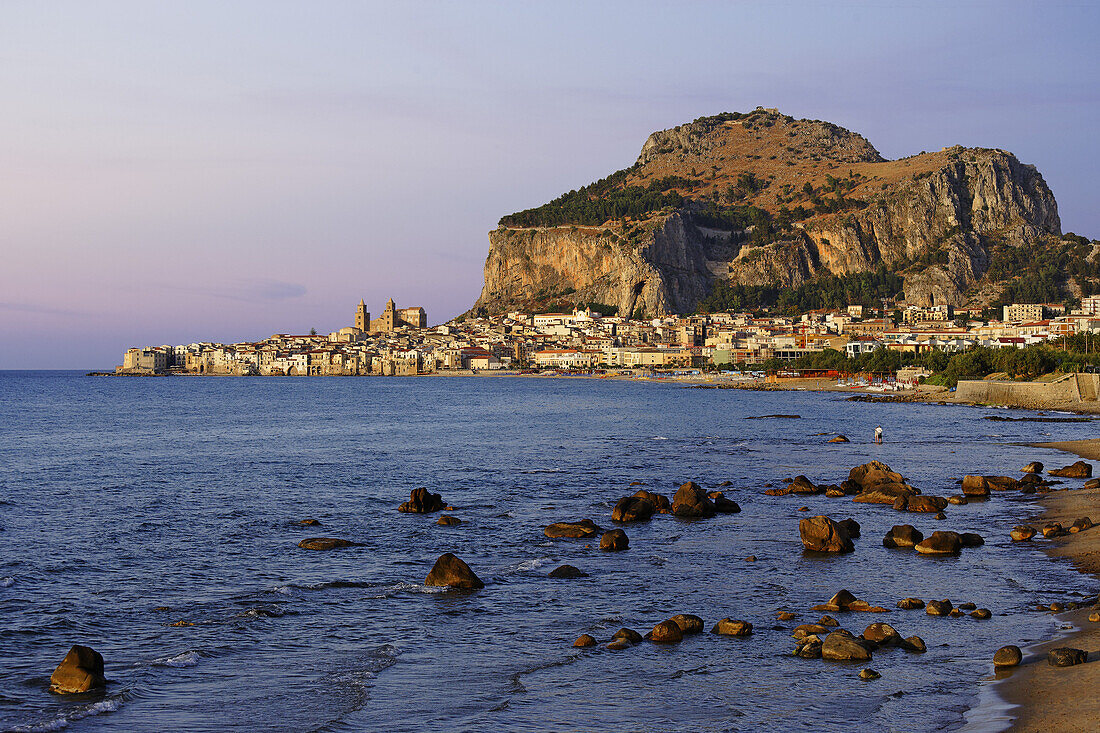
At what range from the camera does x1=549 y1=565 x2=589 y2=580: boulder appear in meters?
18.9

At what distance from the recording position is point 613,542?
2170cm

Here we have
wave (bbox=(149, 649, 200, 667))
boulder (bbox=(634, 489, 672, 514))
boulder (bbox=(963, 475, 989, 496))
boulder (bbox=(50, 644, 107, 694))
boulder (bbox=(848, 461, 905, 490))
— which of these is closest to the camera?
boulder (bbox=(50, 644, 107, 694))

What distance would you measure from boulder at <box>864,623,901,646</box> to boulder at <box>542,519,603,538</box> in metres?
9.93

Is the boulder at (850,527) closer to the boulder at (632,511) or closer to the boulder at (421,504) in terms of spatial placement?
the boulder at (632,511)

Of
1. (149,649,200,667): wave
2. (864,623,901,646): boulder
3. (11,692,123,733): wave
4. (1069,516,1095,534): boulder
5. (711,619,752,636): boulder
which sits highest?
(1069,516,1095,534): boulder

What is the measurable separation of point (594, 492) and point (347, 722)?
67.3 ft

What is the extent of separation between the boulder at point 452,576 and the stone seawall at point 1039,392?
62043mm

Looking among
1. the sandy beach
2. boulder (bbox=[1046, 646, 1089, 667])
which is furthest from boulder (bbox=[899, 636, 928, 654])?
boulder (bbox=[1046, 646, 1089, 667])

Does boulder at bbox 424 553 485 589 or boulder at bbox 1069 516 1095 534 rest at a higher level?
boulder at bbox 1069 516 1095 534

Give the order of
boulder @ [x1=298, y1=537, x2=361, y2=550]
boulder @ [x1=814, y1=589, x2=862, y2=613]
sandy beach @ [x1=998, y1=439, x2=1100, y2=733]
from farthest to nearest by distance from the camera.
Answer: boulder @ [x1=298, y1=537, x2=361, y2=550] → boulder @ [x1=814, y1=589, x2=862, y2=613] → sandy beach @ [x1=998, y1=439, x2=1100, y2=733]

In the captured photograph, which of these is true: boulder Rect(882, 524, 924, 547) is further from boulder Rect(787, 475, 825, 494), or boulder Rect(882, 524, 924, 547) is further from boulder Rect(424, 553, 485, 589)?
boulder Rect(424, 553, 485, 589)

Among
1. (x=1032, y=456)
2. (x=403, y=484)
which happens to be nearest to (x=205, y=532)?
(x=403, y=484)

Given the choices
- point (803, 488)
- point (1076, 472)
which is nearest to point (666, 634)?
point (803, 488)

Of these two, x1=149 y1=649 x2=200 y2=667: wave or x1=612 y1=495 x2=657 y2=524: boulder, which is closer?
x1=149 y1=649 x2=200 y2=667: wave
